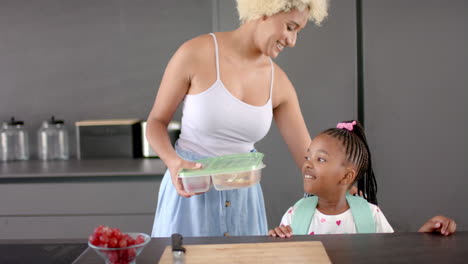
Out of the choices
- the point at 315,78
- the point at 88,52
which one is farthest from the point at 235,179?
the point at 88,52

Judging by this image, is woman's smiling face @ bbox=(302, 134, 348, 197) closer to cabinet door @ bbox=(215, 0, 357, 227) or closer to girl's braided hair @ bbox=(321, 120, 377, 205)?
girl's braided hair @ bbox=(321, 120, 377, 205)

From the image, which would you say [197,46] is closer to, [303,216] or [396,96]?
[303,216]

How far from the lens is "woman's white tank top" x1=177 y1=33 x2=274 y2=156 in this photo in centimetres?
171

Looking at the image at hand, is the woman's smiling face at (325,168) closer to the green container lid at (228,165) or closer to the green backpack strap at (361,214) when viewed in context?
the green backpack strap at (361,214)

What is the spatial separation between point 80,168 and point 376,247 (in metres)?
1.85

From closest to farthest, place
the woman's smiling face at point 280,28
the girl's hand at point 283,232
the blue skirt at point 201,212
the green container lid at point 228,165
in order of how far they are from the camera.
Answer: the girl's hand at point 283,232 < the green container lid at point 228,165 < the woman's smiling face at point 280,28 < the blue skirt at point 201,212

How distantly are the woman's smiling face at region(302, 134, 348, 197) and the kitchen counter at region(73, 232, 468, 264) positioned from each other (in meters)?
0.29

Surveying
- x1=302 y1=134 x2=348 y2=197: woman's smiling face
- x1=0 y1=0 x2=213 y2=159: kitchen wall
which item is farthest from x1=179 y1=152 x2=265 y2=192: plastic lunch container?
x1=0 y1=0 x2=213 y2=159: kitchen wall

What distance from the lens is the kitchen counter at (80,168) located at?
2572 millimetres

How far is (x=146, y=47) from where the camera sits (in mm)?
3158

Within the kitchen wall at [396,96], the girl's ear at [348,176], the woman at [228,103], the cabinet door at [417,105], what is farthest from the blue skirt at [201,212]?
the cabinet door at [417,105]

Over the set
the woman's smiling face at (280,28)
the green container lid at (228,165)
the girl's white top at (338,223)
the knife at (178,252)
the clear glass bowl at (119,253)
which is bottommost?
the girl's white top at (338,223)

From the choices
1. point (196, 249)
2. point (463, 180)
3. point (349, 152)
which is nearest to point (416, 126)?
point (463, 180)

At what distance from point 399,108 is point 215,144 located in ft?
4.09
